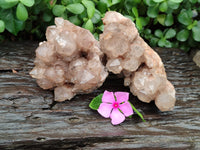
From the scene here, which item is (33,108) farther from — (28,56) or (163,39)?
(163,39)

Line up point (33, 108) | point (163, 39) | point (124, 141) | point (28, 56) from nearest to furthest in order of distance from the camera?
1. point (124, 141)
2. point (33, 108)
3. point (28, 56)
4. point (163, 39)

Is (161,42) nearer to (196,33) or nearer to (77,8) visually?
(196,33)

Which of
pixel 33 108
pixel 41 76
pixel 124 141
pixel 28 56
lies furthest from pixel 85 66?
pixel 28 56

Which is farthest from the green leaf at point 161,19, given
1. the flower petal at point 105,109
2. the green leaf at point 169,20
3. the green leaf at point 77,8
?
the flower petal at point 105,109

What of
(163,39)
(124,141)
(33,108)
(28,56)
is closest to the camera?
(124,141)

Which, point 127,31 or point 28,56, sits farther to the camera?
point 28,56

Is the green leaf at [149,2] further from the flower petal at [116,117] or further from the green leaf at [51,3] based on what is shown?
the flower petal at [116,117]

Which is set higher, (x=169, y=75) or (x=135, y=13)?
(x=135, y=13)

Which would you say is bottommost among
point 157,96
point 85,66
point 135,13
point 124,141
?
point 124,141
